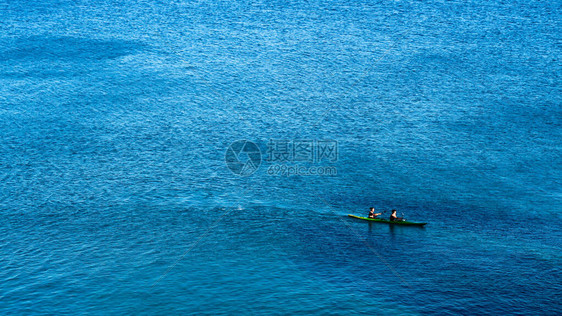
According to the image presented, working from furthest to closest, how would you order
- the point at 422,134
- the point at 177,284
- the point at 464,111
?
the point at 464,111, the point at 422,134, the point at 177,284

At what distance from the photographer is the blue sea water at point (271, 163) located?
228 ft

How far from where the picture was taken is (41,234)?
270ft

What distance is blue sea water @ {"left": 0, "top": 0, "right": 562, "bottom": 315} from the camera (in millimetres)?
69438

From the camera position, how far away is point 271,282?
7012 cm

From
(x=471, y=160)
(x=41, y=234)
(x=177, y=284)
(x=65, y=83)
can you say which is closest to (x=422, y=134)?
(x=471, y=160)

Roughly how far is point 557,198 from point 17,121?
361 ft

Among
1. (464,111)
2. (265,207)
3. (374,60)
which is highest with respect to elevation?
(374,60)

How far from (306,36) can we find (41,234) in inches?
3960

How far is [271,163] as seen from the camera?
109m

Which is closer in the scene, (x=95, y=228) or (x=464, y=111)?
(x=95, y=228)

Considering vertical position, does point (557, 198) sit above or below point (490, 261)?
above

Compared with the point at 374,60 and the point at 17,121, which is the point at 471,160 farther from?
the point at 17,121

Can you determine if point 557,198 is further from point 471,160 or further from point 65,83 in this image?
point 65,83

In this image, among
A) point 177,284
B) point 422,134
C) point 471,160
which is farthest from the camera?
point 422,134
